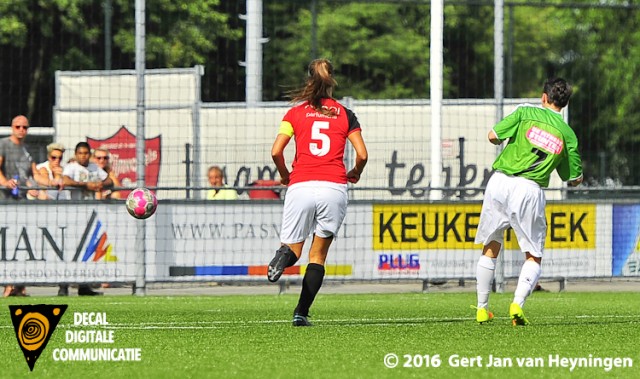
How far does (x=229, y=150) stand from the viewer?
20.8 meters

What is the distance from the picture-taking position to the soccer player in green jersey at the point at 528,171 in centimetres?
1122

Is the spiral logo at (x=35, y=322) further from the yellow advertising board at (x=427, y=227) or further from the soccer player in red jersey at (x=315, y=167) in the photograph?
the yellow advertising board at (x=427, y=227)

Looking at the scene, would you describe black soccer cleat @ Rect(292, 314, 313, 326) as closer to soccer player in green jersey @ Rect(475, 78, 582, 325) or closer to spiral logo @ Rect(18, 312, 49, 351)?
soccer player in green jersey @ Rect(475, 78, 582, 325)

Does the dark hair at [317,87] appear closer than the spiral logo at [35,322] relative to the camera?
No

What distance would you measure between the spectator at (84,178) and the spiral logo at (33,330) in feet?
34.7

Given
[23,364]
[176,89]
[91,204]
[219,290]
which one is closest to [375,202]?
[219,290]

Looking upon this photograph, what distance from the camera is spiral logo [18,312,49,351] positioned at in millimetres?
7074

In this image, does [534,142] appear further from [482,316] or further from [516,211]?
[482,316]

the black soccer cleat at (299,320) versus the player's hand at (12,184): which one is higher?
the player's hand at (12,184)

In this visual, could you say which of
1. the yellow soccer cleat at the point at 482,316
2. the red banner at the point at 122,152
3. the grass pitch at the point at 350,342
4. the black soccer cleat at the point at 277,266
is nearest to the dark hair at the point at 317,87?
the black soccer cleat at the point at 277,266

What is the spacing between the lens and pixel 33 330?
717 cm

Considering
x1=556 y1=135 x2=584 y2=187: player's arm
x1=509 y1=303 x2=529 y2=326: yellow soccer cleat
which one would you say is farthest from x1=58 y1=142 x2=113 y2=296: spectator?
x1=509 y1=303 x2=529 y2=326: yellow soccer cleat

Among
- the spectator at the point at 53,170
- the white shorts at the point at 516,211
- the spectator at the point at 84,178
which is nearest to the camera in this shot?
the white shorts at the point at 516,211

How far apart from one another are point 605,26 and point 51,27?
17071mm
